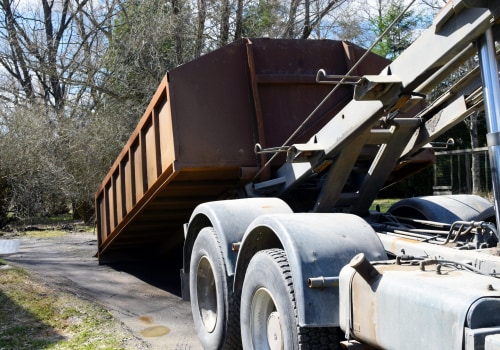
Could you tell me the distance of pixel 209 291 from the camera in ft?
17.7

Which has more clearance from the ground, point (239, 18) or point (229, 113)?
point (239, 18)

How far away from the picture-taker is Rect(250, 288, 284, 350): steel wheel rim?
3.93m

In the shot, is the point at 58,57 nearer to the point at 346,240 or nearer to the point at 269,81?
the point at 269,81

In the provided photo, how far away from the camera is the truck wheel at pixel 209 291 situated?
Result: 188 inches

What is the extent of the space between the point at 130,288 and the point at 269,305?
416 centimetres

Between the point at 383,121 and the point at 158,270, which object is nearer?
the point at 383,121

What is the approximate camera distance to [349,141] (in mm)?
4652

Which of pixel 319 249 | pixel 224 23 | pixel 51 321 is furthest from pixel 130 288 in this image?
pixel 224 23

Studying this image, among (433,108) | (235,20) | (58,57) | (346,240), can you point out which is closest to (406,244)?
(346,240)

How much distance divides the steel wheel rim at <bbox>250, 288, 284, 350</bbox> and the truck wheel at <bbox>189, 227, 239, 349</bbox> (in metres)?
0.55

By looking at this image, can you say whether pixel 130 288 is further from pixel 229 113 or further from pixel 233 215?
pixel 233 215

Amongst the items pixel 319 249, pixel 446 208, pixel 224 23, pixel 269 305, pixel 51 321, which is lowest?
pixel 51 321

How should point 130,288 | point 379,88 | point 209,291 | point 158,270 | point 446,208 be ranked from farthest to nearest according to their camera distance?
point 158,270
point 130,288
point 446,208
point 209,291
point 379,88

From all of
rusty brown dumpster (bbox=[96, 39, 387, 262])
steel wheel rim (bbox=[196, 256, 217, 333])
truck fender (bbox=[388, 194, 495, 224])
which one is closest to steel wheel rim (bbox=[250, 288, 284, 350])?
steel wheel rim (bbox=[196, 256, 217, 333])
